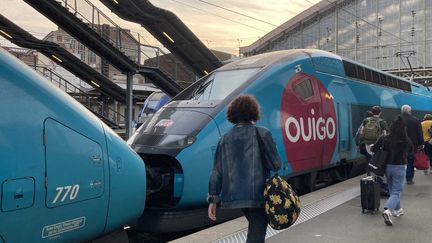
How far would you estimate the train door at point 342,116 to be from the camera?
9047mm

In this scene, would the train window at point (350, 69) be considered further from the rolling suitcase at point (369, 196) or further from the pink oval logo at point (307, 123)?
the rolling suitcase at point (369, 196)

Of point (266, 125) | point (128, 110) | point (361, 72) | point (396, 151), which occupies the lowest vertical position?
point (396, 151)

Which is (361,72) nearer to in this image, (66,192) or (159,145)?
(159,145)

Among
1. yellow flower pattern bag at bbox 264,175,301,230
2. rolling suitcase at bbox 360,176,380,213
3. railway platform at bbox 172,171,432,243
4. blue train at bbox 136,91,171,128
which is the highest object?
blue train at bbox 136,91,171,128

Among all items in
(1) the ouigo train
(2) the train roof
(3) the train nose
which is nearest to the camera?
(1) the ouigo train

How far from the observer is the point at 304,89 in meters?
7.91

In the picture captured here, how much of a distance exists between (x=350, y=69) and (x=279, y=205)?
7.46m


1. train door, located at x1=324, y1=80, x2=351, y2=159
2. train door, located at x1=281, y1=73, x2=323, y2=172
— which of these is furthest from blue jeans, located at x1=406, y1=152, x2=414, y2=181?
train door, located at x1=281, y1=73, x2=323, y2=172

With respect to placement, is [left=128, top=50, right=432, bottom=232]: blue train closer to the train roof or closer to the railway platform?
the train roof

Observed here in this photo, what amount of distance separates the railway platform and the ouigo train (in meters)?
0.58

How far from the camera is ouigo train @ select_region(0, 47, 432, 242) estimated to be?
319 centimetres

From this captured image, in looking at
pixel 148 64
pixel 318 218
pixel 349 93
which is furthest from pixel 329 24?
pixel 318 218

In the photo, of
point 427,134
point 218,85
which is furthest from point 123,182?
point 427,134

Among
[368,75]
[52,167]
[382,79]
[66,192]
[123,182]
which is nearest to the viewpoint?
[52,167]
